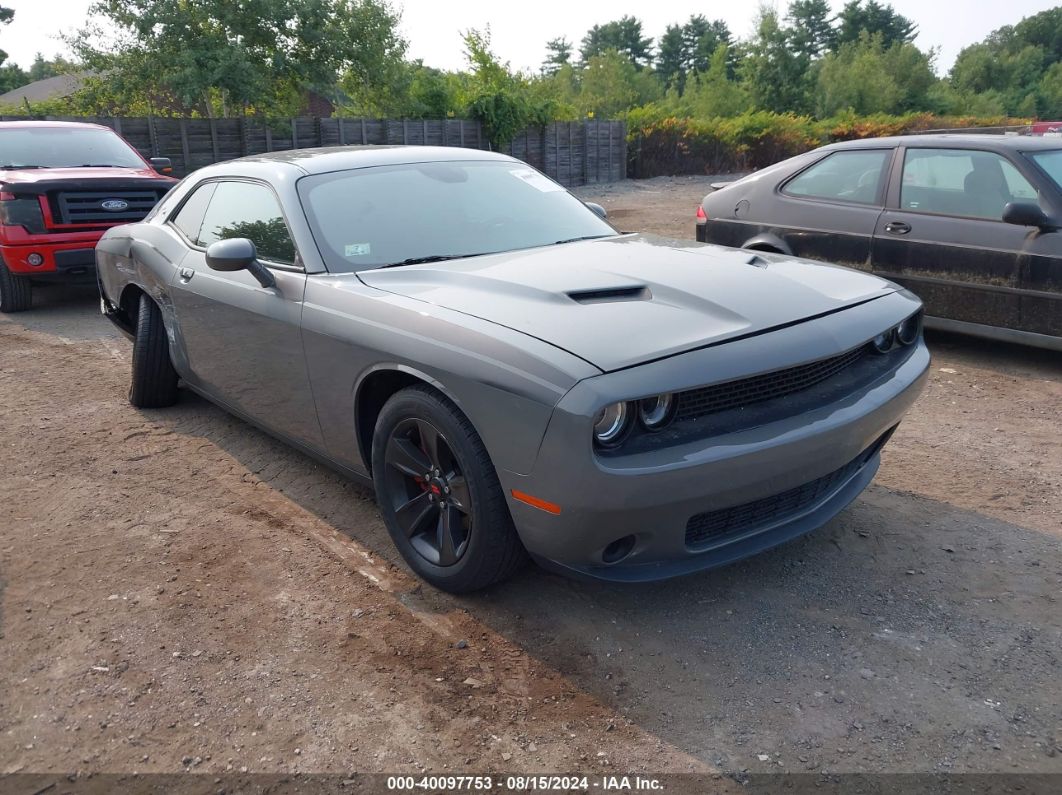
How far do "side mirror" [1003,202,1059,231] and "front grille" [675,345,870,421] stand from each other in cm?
327

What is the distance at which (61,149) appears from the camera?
8.95m

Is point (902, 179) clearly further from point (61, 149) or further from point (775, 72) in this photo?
point (775, 72)

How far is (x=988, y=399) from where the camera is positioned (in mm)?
5320

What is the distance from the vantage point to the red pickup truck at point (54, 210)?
7742 mm

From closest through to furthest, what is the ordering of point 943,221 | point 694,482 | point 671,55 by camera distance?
point 694,482 → point 943,221 → point 671,55

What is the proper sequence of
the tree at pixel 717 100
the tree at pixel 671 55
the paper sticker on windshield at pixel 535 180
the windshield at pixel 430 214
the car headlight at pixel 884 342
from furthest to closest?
the tree at pixel 671 55, the tree at pixel 717 100, the paper sticker on windshield at pixel 535 180, the windshield at pixel 430 214, the car headlight at pixel 884 342

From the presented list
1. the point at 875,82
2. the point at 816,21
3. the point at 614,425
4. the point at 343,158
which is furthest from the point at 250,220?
the point at 816,21

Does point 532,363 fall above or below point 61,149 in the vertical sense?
below

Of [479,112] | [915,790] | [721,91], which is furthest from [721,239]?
[721,91]

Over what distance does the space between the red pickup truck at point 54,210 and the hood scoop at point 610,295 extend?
6.44 meters

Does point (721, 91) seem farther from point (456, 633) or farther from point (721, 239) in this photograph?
point (456, 633)

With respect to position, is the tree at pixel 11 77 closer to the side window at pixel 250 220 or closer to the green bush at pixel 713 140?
the green bush at pixel 713 140

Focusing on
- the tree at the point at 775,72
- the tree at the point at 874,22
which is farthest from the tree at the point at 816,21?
the tree at the point at 775,72

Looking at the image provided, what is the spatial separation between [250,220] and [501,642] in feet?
7.84
